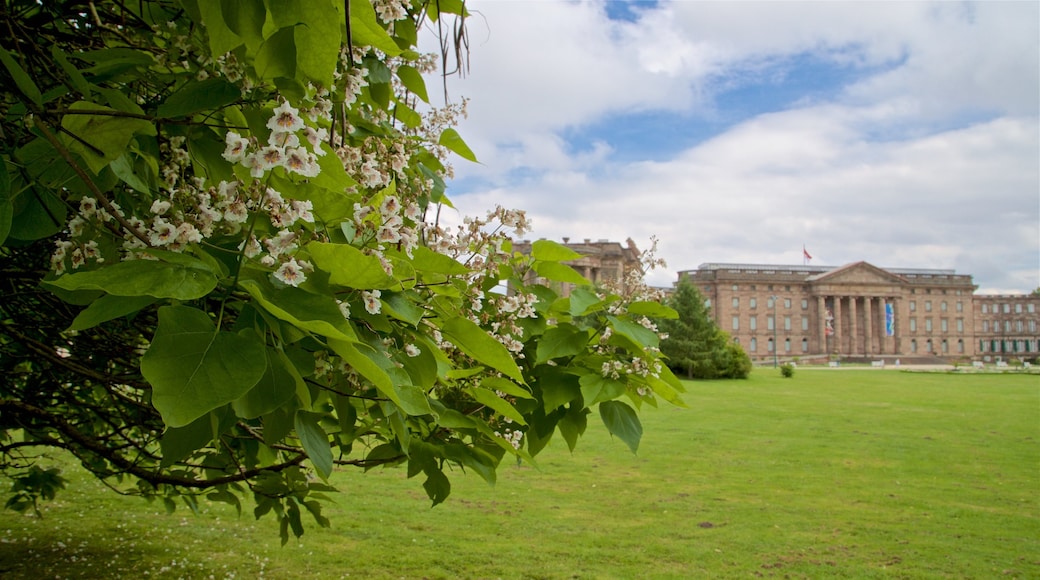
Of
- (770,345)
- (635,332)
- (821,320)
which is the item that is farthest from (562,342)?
(821,320)

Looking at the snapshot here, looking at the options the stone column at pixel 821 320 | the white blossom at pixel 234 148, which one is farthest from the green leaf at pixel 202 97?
the stone column at pixel 821 320

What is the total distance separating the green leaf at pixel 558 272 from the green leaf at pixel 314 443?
1.09 m

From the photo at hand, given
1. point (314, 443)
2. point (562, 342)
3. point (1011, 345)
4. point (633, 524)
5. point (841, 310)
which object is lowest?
point (633, 524)

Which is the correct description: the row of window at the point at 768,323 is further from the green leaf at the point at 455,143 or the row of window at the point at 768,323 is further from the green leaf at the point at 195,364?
the green leaf at the point at 195,364

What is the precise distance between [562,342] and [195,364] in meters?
1.67

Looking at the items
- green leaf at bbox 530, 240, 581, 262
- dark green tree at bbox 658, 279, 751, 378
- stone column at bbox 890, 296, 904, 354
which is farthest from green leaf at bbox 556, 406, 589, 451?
stone column at bbox 890, 296, 904, 354

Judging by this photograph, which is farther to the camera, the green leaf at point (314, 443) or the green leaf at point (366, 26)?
the green leaf at point (314, 443)

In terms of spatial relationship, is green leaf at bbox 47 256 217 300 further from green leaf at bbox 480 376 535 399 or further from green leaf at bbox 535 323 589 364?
green leaf at bbox 535 323 589 364

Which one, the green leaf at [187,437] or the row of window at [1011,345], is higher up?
the green leaf at [187,437]

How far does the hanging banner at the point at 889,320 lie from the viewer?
307 ft

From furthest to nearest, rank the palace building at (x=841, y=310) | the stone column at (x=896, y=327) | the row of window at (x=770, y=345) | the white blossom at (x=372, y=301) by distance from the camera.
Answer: the stone column at (x=896, y=327)
the row of window at (x=770, y=345)
the palace building at (x=841, y=310)
the white blossom at (x=372, y=301)

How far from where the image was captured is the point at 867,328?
9269 cm

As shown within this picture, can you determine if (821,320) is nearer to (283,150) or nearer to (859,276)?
(859,276)

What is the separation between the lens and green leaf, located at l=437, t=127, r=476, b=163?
7.55ft
